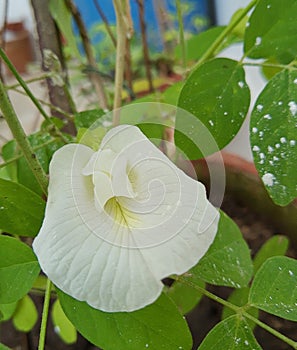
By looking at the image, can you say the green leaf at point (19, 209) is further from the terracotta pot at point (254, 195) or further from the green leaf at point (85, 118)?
the terracotta pot at point (254, 195)

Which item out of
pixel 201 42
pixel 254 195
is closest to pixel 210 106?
pixel 201 42

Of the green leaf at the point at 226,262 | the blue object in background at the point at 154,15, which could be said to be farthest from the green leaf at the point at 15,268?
the blue object in background at the point at 154,15

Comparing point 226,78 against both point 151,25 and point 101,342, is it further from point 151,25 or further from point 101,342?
point 151,25

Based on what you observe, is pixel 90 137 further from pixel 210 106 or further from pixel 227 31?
pixel 227 31

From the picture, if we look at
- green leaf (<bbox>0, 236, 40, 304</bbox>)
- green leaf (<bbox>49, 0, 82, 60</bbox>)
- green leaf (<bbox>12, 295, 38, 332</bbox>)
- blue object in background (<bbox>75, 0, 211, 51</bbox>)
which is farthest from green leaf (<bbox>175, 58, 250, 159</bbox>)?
blue object in background (<bbox>75, 0, 211, 51</bbox>)

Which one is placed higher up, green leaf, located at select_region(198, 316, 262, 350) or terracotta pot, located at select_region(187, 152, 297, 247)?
green leaf, located at select_region(198, 316, 262, 350)

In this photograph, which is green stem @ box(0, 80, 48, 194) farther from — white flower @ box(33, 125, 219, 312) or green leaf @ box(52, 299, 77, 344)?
green leaf @ box(52, 299, 77, 344)
